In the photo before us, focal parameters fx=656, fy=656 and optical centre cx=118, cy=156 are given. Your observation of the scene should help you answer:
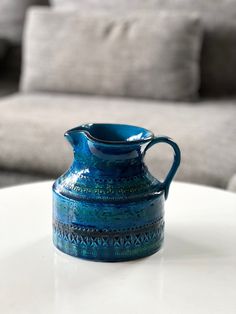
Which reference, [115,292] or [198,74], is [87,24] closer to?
[198,74]

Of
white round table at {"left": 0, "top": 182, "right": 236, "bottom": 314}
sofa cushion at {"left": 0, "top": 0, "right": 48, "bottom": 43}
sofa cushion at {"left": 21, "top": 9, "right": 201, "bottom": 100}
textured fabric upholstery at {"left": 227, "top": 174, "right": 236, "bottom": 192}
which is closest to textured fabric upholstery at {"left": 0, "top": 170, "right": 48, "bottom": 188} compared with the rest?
sofa cushion at {"left": 21, "top": 9, "right": 201, "bottom": 100}

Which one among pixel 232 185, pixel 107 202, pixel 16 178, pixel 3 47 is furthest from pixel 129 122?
pixel 107 202

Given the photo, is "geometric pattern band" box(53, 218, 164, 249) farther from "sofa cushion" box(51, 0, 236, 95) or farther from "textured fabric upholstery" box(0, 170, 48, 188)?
"sofa cushion" box(51, 0, 236, 95)

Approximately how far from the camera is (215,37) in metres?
2.33

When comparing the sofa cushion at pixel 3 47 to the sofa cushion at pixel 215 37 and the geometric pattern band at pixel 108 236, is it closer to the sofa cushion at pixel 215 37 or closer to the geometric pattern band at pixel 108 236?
the sofa cushion at pixel 215 37

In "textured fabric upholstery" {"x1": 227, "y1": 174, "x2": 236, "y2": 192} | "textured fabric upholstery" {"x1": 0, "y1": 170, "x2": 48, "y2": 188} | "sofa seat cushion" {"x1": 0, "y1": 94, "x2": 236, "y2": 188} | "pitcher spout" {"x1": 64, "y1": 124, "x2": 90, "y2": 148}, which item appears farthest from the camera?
"textured fabric upholstery" {"x1": 0, "y1": 170, "x2": 48, "y2": 188}

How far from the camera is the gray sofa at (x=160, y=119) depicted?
5.68ft

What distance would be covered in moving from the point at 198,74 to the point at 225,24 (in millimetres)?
202

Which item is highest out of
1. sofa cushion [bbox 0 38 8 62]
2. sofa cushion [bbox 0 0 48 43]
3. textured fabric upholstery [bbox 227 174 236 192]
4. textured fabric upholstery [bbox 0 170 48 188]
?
sofa cushion [bbox 0 0 48 43]

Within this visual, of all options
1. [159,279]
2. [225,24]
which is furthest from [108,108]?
[159,279]

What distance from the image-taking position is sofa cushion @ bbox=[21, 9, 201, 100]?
2.25 meters

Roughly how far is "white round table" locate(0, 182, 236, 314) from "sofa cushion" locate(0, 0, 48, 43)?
1.62 metres

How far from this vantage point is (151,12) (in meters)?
2.35

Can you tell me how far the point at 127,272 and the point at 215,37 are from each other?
5.06ft
